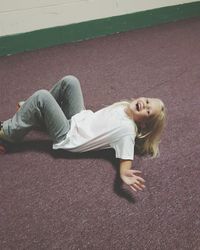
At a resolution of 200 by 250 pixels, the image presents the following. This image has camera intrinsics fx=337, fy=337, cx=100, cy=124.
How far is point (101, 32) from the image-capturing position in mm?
2900

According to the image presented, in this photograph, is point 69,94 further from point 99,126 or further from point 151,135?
point 151,135

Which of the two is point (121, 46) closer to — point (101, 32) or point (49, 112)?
point (101, 32)

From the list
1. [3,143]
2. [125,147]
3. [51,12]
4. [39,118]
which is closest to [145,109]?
[125,147]

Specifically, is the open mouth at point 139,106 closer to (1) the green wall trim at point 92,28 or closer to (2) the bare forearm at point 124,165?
(2) the bare forearm at point 124,165

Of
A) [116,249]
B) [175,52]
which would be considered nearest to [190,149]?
[116,249]

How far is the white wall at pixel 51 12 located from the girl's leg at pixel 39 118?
127cm

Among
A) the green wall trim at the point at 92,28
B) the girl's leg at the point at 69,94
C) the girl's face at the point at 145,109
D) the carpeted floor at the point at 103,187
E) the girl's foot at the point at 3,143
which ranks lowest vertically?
the carpeted floor at the point at 103,187

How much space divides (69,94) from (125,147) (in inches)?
15.1

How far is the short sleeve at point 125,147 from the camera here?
131 cm

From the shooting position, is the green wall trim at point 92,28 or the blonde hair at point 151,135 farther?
the green wall trim at point 92,28

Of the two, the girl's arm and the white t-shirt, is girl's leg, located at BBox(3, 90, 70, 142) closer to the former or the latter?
the white t-shirt

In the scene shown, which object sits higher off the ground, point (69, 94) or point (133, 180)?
point (69, 94)

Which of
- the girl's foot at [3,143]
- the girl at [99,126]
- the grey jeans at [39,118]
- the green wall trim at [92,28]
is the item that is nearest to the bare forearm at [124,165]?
the girl at [99,126]

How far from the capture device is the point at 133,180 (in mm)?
1241
